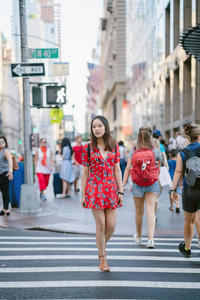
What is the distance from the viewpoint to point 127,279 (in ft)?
17.1

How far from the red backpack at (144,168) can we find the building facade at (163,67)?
1013cm

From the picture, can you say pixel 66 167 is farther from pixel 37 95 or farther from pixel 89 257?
pixel 89 257

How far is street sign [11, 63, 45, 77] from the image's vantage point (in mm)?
11164

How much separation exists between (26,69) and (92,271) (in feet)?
22.4

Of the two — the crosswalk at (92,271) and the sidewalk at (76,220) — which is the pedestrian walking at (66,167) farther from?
the crosswalk at (92,271)

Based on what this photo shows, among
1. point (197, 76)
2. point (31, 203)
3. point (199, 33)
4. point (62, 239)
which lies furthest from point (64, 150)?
point (197, 76)

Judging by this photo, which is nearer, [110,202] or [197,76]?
[110,202]

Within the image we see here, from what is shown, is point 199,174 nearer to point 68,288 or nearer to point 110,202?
point 110,202

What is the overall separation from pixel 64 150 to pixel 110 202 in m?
9.51

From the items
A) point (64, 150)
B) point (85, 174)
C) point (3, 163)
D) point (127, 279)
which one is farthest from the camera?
point (64, 150)

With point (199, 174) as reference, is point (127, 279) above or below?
below

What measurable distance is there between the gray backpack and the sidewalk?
8.33ft

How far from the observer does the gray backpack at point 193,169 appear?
19.0 ft

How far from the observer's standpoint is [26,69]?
1118 centimetres
